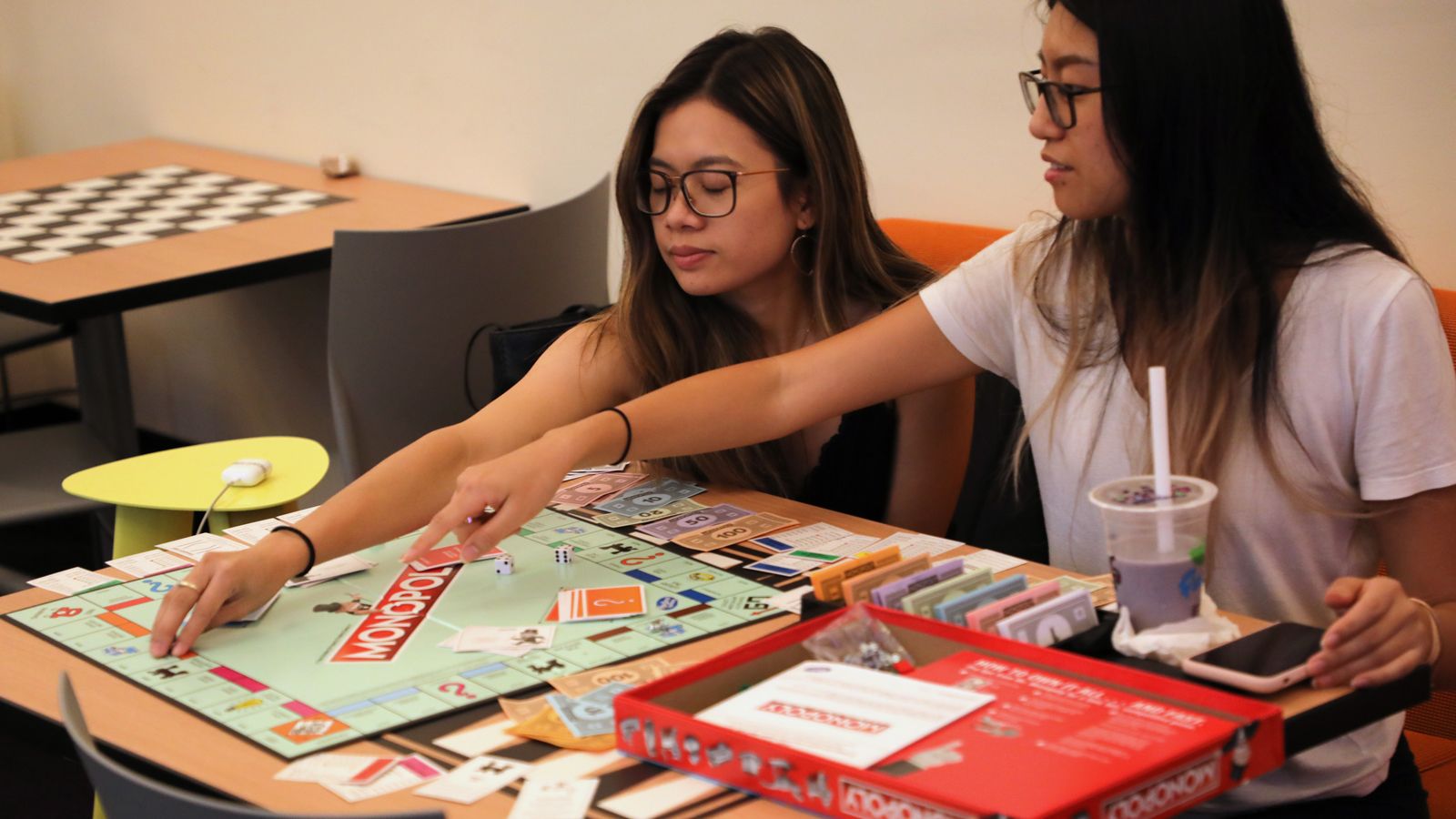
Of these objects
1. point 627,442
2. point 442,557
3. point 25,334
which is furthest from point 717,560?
point 25,334

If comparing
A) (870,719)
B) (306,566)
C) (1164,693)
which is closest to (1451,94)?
(1164,693)

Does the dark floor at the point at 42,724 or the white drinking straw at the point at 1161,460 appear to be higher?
the white drinking straw at the point at 1161,460

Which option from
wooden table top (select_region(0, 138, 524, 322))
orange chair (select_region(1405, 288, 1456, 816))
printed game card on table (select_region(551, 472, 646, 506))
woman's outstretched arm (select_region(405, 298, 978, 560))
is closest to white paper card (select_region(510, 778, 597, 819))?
woman's outstretched arm (select_region(405, 298, 978, 560))

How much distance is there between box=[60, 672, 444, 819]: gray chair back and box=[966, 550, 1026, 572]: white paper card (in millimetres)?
738

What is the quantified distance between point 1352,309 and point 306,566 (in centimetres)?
105

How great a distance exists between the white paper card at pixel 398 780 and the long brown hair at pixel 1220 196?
0.77 meters

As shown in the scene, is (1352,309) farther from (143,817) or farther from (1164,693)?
(143,817)

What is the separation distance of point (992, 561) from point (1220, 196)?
1.39ft

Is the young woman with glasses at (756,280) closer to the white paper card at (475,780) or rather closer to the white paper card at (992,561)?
the white paper card at (992,561)

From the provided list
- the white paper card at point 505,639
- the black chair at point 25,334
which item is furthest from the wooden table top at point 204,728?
the black chair at point 25,334

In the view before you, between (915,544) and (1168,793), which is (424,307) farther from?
(1168,793)

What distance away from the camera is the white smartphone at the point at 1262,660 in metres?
1.16

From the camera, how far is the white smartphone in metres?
1.16

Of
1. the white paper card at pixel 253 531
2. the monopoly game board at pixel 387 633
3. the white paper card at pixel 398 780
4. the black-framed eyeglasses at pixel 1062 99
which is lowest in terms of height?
the white paper card at pixel 398 780
